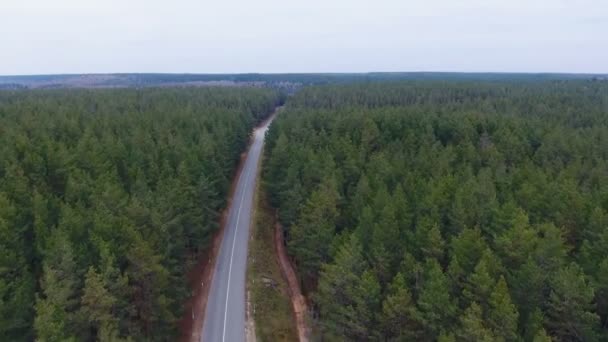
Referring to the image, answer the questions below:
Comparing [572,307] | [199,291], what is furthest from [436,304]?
[199,291]

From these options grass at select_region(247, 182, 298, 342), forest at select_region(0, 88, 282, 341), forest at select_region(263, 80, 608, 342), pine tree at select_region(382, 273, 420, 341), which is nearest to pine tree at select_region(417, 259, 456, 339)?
forest at select_region(263, 80, 608, 342)

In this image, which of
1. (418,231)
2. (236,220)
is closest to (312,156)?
(236,220)

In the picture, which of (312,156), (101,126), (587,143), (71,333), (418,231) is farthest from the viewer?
(101,126)

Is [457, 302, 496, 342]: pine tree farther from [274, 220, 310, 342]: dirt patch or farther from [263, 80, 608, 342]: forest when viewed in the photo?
[274, 220, 310, 342]: dirt patch

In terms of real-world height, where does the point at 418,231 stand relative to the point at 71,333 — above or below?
above

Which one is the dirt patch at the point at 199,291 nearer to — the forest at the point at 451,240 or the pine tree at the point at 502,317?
the forest at the point at 451,240

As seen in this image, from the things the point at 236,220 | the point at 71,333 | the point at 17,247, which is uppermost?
the point at 17,247

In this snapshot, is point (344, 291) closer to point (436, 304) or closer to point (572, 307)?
point (436, 304)

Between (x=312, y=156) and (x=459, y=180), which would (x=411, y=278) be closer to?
(x=459, y=180)
